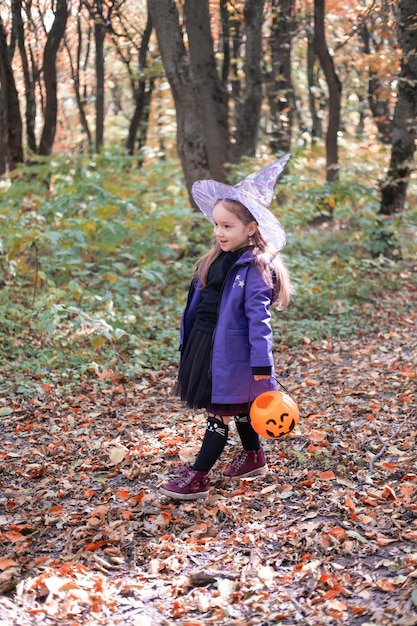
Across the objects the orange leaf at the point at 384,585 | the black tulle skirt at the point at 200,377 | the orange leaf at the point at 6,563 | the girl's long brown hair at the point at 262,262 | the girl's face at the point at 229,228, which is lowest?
the orange leaf at the point at 384,585

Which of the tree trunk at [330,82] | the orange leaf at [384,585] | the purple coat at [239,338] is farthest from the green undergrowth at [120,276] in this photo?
the orange leaf at [384,585]

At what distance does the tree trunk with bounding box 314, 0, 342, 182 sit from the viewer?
12.2 metres

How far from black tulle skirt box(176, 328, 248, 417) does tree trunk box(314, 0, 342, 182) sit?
27.8ft

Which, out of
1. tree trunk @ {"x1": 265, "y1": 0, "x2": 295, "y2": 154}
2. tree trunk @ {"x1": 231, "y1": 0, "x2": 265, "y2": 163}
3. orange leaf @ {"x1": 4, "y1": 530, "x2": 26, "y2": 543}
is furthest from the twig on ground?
tree trunk @ {"x1": 265, "y1": 0, "x2": 295, "y2": 154}

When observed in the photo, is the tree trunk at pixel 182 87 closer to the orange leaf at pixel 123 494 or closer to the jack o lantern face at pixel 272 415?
the orange leaf at pixel 123 494

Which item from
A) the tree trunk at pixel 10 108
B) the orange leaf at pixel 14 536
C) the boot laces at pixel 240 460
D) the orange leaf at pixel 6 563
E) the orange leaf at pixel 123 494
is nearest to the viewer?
the orange leaf at pixel 6 563

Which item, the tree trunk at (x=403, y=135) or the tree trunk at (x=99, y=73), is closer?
the tree trunk at (x=403, y=135)

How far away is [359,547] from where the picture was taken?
3.32 m

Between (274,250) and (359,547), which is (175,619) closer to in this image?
(359,547)

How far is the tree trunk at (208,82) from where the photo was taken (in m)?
10.9

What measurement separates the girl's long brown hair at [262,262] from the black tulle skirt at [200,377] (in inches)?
13.8

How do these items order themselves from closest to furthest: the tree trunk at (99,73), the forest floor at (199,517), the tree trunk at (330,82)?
the forest floor at (199,517), the tree trunk at (330,82), the tree trunk at (99,73)

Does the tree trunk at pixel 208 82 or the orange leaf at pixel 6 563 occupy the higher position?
the tree trunk at pixel 208 82

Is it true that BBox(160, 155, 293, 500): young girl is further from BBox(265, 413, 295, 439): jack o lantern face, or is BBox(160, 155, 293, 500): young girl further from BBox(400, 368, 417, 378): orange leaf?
BBox(400, 368, 417, 378): orange leaf
